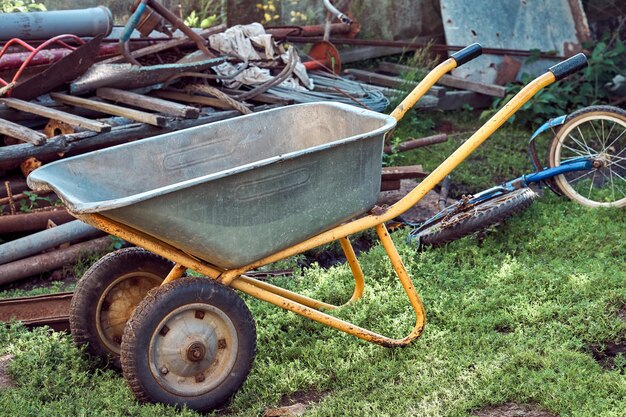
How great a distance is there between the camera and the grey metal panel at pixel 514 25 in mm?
8844

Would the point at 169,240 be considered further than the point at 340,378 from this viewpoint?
No

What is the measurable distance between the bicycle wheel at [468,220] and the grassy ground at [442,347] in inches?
4.5

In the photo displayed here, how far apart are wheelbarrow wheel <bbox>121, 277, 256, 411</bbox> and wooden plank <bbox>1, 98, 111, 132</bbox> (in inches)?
94.0

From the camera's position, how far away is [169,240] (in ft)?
11.1

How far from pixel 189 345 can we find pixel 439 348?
1251mm

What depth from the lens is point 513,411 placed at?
11.6ft

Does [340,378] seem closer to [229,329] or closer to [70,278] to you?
[229,329]

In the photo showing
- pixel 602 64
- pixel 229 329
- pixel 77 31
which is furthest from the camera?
pixel 602 64

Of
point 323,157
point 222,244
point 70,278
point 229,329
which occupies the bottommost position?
point 70,278

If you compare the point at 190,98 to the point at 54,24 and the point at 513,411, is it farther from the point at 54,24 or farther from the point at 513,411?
the point at 513,411

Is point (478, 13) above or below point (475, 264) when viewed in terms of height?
above

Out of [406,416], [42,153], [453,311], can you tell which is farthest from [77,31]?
[406,416]

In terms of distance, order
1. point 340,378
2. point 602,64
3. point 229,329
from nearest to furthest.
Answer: point 229,329 → point 340,378 → point 602,64

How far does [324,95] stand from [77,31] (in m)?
2.10
